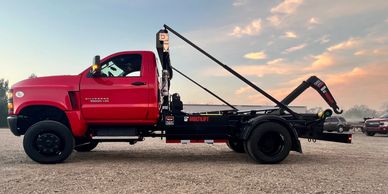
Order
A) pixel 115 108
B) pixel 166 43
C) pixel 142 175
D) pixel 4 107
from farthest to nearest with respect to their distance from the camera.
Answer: pixel 4 107
pixel 166 43
pixel 115 108
pixel 142 175

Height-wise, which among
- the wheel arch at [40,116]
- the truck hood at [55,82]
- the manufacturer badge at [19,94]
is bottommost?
the wheel arch at [40,116]

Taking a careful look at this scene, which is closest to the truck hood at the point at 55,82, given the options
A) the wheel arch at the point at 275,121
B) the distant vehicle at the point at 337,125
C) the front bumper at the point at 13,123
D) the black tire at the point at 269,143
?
the front bumper at the point at 13,123

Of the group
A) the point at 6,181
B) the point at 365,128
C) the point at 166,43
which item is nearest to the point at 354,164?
the point at 166,43

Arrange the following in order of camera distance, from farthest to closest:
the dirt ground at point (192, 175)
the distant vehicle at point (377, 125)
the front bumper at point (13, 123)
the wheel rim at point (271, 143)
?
the distant vehicle at point (377, 125)
the wheel rim at point (271, 143)
the front bumper at point (13, 123)
the dirt ground at point (192, 175)

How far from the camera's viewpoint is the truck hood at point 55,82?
25.6 feet

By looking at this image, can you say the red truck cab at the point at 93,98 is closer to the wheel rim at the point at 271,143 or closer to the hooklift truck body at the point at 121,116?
the hooklift truck body at the point at 121,116

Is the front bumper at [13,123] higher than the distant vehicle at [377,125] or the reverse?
higher

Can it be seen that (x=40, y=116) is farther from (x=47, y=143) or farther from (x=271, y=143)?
(x=271, y=143)

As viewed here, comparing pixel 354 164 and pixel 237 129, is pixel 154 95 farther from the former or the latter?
pixel 354 164

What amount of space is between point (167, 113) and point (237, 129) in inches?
67.3

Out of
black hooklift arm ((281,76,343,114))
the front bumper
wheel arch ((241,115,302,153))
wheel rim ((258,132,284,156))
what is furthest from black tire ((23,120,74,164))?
black hooklift arm ((281,76,343,114))

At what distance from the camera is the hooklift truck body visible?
25.4 feet

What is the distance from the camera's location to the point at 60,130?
303 inches

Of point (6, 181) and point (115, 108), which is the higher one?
point (115, 108)
